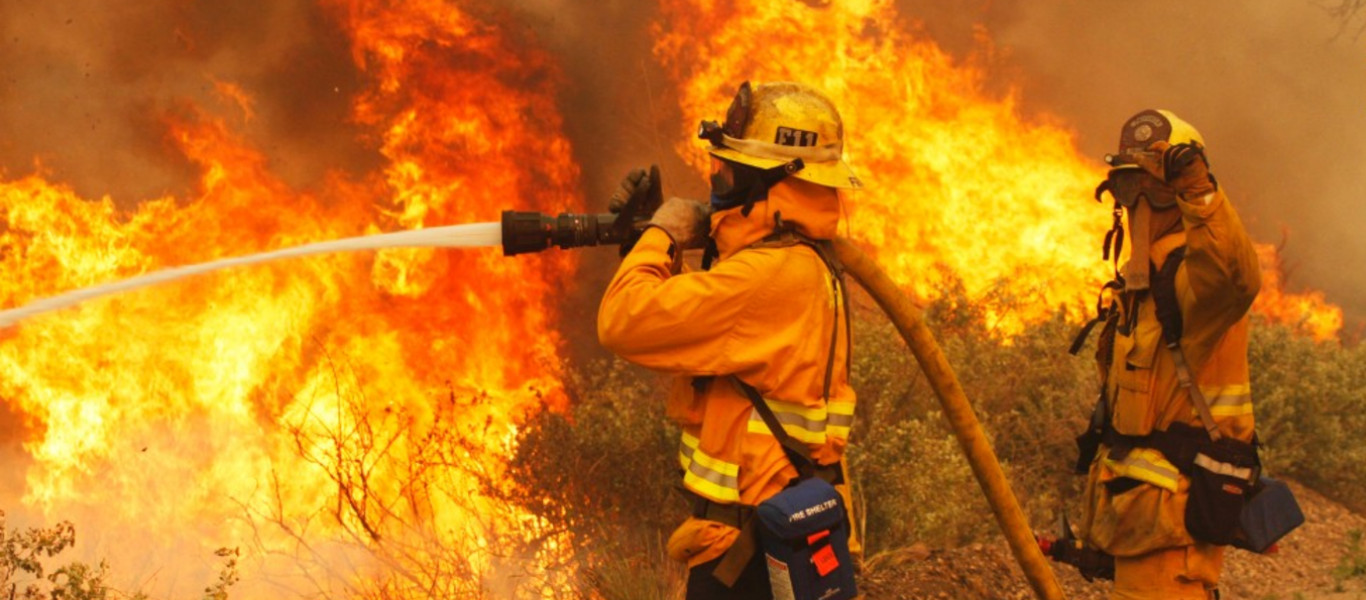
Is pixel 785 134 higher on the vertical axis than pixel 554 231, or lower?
higher

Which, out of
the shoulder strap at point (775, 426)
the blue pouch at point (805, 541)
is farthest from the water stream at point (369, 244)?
the blue pouch at point (805, 541)

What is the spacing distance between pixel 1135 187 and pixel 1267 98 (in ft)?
33.7

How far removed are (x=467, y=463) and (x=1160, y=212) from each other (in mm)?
3658

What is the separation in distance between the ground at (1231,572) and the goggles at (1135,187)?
205 cm

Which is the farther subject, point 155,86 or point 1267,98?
point 1267,98

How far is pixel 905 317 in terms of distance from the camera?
3.61m

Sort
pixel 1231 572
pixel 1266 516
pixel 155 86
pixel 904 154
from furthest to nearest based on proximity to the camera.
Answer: pixel 904 154, pixel 155 86, pixel 1231 572, pixel 1266 516

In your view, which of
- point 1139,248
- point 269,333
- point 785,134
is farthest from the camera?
point 269,333

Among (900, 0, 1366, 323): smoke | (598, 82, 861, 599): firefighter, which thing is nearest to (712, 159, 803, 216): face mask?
(598, 82, 861, 599): firefighter

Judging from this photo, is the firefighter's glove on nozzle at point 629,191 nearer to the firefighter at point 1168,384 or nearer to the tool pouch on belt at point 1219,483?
the firefighter at point 1168,384

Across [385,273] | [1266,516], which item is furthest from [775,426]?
[385,273]

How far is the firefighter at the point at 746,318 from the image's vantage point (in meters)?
3.01

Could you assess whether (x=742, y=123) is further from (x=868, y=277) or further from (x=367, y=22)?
(x=367, y=22)

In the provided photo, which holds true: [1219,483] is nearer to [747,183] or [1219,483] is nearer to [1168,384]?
[1168,384]
